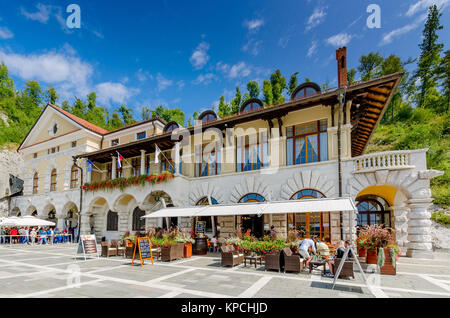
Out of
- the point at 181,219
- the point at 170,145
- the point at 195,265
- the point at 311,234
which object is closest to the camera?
the point at 195,265

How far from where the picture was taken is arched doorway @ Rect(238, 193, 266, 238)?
52.9 feet

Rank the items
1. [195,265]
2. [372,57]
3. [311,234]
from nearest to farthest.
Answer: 1. [195,265]
2. [311,234]
3. [372,57]

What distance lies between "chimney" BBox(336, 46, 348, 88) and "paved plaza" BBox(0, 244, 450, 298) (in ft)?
31.7

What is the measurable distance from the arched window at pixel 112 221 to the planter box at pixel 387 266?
21157 mm

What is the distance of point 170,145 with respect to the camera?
2061cm

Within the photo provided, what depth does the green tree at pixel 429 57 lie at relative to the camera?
40.8 m

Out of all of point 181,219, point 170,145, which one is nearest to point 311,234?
point 181,219

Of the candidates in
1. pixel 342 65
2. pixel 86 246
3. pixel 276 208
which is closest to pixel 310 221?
pixel 276 208

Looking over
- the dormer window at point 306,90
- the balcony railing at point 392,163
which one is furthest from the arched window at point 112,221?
the balcony railing at point 392,163

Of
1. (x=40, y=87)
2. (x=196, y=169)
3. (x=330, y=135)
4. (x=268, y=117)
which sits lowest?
(x=196, y=169)

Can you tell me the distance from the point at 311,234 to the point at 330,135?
549 centimetres
